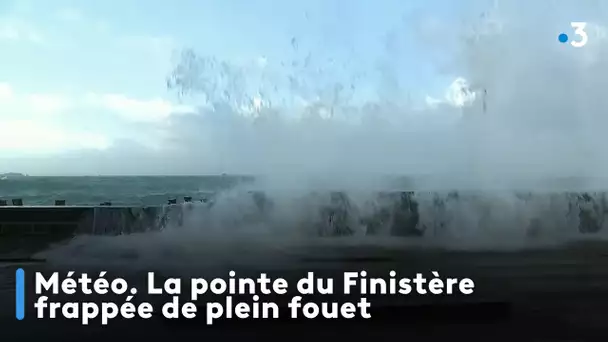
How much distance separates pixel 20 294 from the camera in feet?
4.92

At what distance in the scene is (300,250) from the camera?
1.56 metres

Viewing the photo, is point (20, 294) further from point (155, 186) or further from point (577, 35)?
point (577, 35)

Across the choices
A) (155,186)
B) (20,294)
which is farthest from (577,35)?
(20,294)

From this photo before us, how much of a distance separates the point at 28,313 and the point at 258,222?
0.58 meters

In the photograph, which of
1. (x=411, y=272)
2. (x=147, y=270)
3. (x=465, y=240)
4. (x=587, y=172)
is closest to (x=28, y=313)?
(x=147, y=270)

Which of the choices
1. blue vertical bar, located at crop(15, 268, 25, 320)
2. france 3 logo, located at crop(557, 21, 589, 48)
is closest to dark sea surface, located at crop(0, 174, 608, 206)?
blue vertical bar, located at crop(15, 268, 25, 320)

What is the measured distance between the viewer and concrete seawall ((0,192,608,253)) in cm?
158

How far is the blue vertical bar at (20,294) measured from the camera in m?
1.49

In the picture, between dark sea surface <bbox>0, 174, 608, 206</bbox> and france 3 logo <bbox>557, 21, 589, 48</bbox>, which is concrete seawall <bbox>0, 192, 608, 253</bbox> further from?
france 3 logo <bbox>557, 21, 589, 48</bbox>

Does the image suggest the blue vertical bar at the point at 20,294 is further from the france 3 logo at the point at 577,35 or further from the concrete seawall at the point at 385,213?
the france 3 logo at the point at 577,35

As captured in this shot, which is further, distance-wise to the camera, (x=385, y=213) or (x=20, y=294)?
(x=385, y=213)

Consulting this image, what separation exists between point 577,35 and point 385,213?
2.10 ft

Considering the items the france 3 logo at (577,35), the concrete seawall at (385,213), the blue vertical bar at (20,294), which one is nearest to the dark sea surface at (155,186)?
the concrete seawall at (385,213)

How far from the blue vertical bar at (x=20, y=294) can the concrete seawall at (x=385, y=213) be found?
12 centimetres
